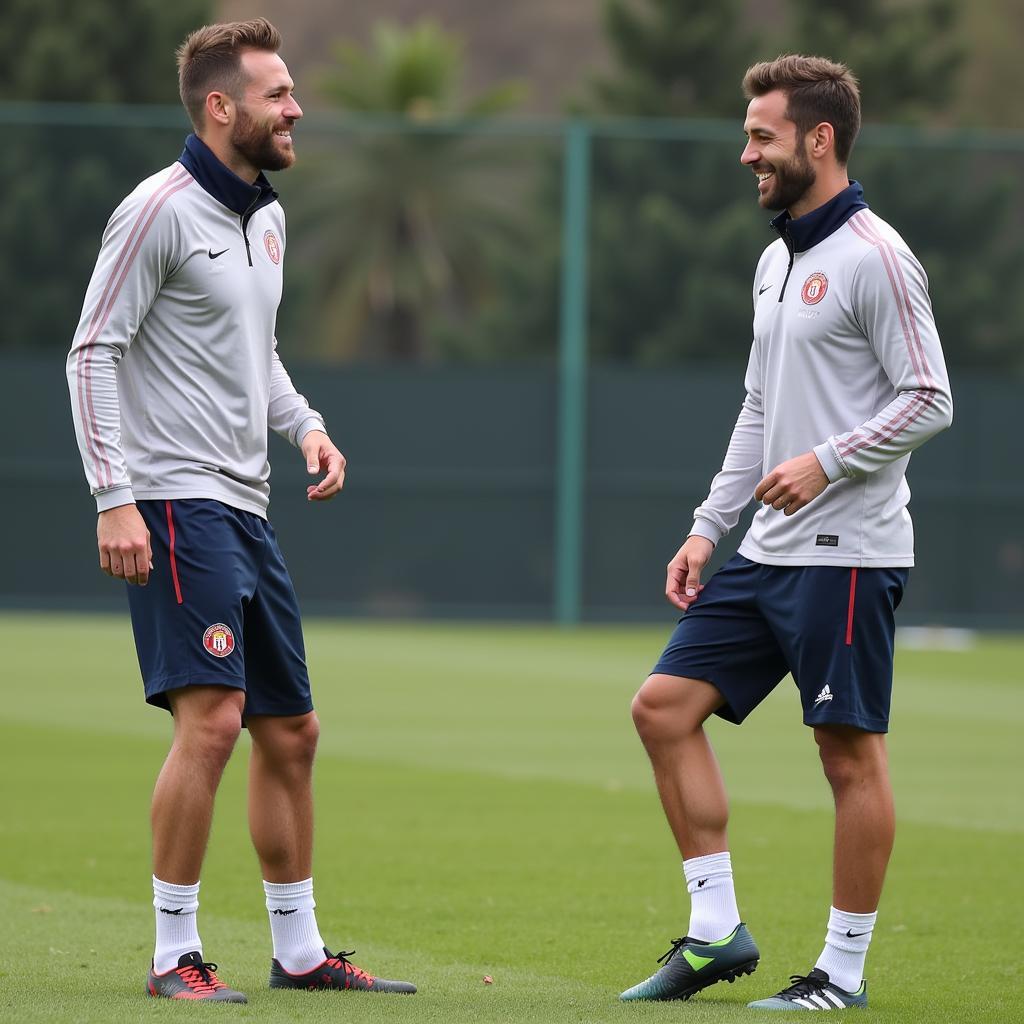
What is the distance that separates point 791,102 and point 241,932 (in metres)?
2.92

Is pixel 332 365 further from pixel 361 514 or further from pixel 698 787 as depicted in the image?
pixel 698 787

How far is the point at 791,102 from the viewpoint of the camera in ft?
17.5

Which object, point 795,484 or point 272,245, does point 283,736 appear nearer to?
point 272,245

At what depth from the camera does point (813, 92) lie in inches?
209

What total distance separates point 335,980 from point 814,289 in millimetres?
2145

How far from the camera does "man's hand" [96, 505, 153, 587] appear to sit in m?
4.96

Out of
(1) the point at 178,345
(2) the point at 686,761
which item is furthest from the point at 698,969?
(1) the point at 178,345

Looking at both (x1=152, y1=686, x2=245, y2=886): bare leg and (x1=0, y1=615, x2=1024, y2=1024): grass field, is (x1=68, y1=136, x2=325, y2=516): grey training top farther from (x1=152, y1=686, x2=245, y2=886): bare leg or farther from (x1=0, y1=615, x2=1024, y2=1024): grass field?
(x1=0, y1=615, x2=1024, y2=1024): grass field

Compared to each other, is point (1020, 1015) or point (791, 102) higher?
point (791, 102)

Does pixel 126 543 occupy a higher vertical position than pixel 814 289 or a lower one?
lower

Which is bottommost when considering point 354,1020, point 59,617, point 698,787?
point 59,617

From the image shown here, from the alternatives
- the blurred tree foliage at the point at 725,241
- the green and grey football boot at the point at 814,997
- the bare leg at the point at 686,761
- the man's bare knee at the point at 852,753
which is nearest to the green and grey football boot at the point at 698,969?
the green and grey football boot at the point at 814,997

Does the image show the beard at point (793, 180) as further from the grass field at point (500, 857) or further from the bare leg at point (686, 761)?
the grass field at point (500, 857)

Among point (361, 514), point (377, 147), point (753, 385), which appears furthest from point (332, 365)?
point (753, 385)
